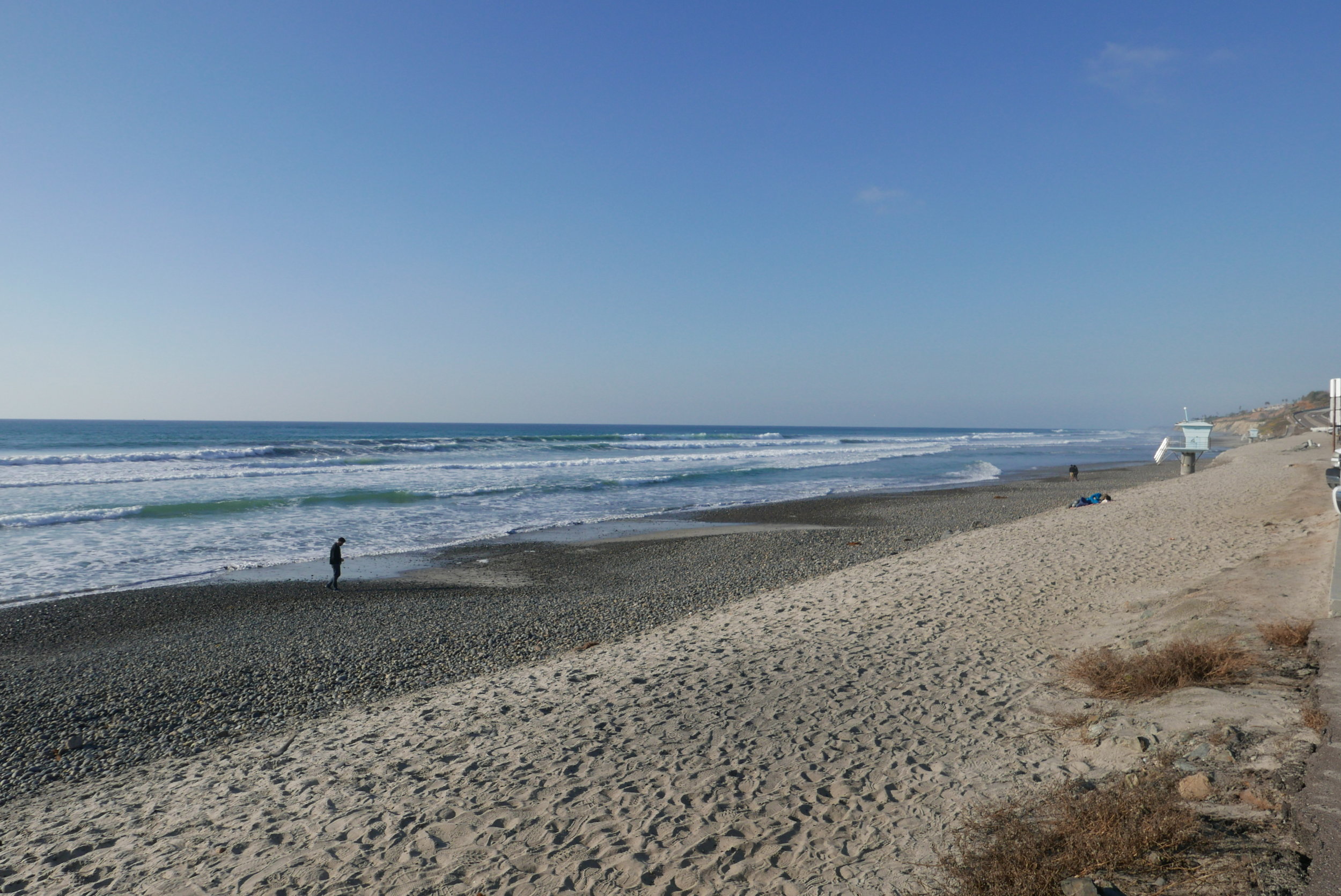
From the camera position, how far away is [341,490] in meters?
30.3

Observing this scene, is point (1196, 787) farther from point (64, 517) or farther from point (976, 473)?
point (976, 473)

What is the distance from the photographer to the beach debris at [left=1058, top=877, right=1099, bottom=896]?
3.05 metres

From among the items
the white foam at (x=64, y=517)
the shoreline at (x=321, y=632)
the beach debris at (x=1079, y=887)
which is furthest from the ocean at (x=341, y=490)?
the beach debris at (x=1079, y=887)

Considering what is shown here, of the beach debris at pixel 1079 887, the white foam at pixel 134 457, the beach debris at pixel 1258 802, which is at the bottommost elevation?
the beach debris at pixel 1079 887

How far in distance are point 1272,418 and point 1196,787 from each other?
110996mm

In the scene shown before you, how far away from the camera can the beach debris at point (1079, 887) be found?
305 cm

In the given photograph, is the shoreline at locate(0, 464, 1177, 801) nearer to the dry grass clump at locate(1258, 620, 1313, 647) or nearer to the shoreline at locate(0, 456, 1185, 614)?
the shoreline at locate(0, 456, 1185, 614)

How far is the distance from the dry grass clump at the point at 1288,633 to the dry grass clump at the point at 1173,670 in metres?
0.27

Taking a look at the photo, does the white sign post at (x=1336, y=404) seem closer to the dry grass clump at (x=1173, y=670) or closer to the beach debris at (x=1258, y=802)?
the dry grass clump at (x=1173, y=670)

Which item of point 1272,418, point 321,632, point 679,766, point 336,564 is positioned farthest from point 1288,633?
point 1272,418

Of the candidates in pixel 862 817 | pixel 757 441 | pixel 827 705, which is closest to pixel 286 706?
pixel 827 705

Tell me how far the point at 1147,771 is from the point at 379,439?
74550 millimetres

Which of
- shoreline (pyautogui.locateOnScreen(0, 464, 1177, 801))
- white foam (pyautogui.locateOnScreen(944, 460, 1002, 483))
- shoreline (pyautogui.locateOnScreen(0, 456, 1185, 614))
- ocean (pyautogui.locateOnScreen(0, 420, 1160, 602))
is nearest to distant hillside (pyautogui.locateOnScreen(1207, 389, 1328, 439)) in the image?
ocean (pyautogui.locateOnScreen(0, 420, 1160, 602))

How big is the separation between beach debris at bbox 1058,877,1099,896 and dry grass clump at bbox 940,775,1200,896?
0.07m
